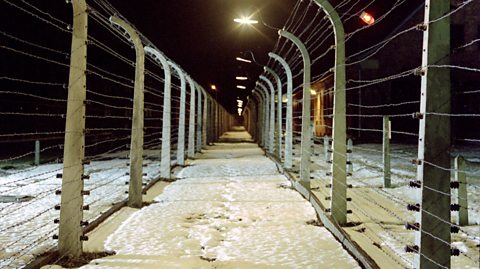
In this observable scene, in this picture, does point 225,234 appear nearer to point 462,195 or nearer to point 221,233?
point 221,233

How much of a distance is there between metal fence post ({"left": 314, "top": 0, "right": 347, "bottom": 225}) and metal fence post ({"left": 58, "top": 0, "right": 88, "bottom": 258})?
2.71 metres

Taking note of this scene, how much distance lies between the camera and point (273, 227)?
17.3ft

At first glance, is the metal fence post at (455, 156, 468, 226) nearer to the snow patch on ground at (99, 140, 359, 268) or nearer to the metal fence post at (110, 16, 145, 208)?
the snow patch on ground at (99, 140, 359, 268)

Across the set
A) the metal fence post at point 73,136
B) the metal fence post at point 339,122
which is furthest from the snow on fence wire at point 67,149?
the metal fence post at point 339,122

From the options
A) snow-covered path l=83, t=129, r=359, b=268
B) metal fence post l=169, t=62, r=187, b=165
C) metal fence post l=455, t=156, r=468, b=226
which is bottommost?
snow-covered path l=83, t=129, r=359, b=268

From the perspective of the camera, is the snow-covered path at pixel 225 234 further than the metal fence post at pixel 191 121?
No

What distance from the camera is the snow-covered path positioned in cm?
396

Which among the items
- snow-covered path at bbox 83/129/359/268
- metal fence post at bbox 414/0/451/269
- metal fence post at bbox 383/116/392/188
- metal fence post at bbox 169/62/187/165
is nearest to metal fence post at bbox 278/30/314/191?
snow-covered path at bbox 83/129/359/268

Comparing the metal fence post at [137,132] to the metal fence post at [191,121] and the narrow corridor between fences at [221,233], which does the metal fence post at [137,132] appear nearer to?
the narrow corridor between fences at [221,233]

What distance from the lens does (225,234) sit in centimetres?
495

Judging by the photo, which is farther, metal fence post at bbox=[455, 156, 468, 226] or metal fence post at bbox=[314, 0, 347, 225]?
metal fence post at bbox=[455, 156, 468, 226]

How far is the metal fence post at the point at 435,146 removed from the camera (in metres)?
2.69

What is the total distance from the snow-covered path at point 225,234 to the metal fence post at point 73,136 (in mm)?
368

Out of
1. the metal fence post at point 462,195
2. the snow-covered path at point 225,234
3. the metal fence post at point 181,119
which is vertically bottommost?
the snow-covered path at point 225,234
